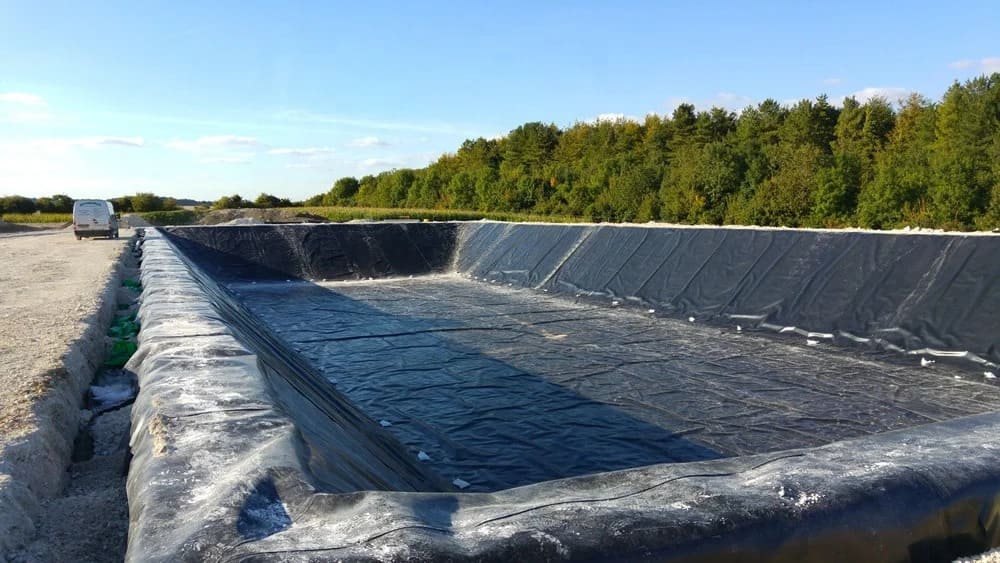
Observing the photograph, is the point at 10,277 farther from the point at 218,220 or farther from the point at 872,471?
the point at 218,220

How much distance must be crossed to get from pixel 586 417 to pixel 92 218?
56.1 ft

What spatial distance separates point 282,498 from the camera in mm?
1474

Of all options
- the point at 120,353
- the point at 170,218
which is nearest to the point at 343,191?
the point at 170,218

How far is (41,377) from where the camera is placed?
129 inches

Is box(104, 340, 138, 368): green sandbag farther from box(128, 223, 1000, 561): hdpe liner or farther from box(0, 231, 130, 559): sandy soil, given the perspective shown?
box(128, 223, 1000, 561): hdpe liner

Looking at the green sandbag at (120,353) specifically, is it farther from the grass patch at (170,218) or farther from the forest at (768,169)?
the grass patch at (170,218)

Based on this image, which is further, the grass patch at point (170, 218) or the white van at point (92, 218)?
the grass patch at point (170, 218)

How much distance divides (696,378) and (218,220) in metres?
34.3

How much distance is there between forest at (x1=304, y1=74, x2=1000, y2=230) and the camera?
17344 millimetres

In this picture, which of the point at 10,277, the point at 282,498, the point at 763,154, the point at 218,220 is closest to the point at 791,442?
the point at 282,498

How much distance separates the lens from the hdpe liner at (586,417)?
1.38 metres

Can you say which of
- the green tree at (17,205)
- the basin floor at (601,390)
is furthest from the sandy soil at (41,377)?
the green tree at (17,205)

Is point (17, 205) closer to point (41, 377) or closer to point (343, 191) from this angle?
→ point (343, 191)

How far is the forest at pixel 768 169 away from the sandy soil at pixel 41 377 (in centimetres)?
1820
